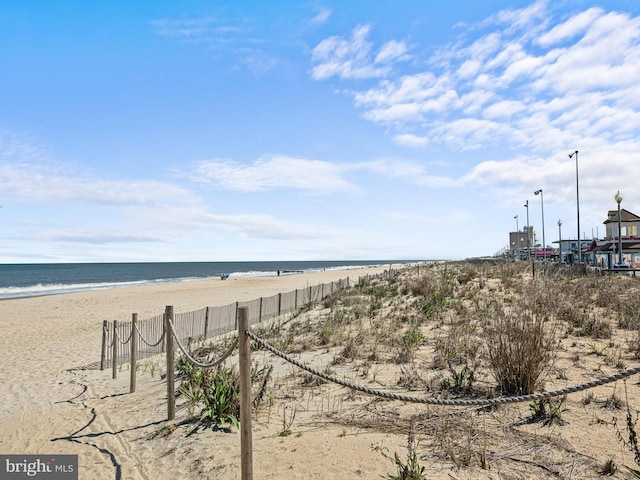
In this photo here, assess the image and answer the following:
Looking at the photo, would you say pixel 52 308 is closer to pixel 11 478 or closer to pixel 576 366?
pixel 11 478

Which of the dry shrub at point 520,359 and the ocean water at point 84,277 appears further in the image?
the ocean water at point 84,277

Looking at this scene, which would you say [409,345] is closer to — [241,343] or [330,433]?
[330,433]

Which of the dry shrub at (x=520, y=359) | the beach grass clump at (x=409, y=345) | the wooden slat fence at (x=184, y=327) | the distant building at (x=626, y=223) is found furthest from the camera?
the distant building at (x=626, y=223)

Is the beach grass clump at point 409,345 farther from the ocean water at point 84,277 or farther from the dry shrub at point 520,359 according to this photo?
the ocean water at point 84,277

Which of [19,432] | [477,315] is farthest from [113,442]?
[477,315]

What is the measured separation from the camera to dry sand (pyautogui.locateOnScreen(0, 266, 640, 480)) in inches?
153

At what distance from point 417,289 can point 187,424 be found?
1043 cm

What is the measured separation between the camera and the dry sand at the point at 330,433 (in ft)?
12.8

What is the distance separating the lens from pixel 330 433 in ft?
15.4

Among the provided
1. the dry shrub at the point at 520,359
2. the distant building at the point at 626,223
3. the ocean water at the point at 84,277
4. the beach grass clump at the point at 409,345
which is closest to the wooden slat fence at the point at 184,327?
the beach grass clump at the point at 409,345

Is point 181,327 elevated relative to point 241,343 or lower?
lower

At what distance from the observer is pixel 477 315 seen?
995 centimetres

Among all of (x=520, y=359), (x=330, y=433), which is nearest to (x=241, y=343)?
(x=330, y=433)

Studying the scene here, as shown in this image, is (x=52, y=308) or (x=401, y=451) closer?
(x=401, y=451)
